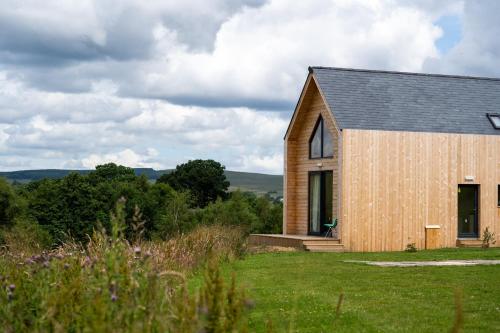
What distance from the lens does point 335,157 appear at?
22.1 meters

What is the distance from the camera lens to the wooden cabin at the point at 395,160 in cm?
2141

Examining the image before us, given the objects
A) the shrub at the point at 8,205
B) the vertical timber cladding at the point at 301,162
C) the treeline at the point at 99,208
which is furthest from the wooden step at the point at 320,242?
the shrub at the point at 8,205

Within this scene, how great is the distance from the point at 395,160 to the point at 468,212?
2996 millimetres

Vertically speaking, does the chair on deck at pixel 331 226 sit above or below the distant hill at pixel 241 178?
below

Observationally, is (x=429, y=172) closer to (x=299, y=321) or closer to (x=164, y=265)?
(x=164, y=265)

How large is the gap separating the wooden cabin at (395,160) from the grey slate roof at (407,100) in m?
0.03

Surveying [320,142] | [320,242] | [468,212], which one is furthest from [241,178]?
[320,242]

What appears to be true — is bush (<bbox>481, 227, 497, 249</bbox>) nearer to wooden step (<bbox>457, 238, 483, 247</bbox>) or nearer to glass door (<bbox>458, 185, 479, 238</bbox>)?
wooden step (<bbox>457, 238, 483, 247</bbox>)

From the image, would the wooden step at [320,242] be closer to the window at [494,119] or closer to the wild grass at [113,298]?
the window at [494,119]

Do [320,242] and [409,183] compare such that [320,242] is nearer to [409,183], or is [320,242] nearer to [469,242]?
[409,183]

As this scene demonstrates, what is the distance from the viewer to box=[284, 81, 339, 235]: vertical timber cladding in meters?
23.5

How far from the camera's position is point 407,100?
23.2 m

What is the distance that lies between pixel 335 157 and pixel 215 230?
19.0 feet

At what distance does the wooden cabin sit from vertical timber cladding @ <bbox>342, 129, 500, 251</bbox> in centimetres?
3
